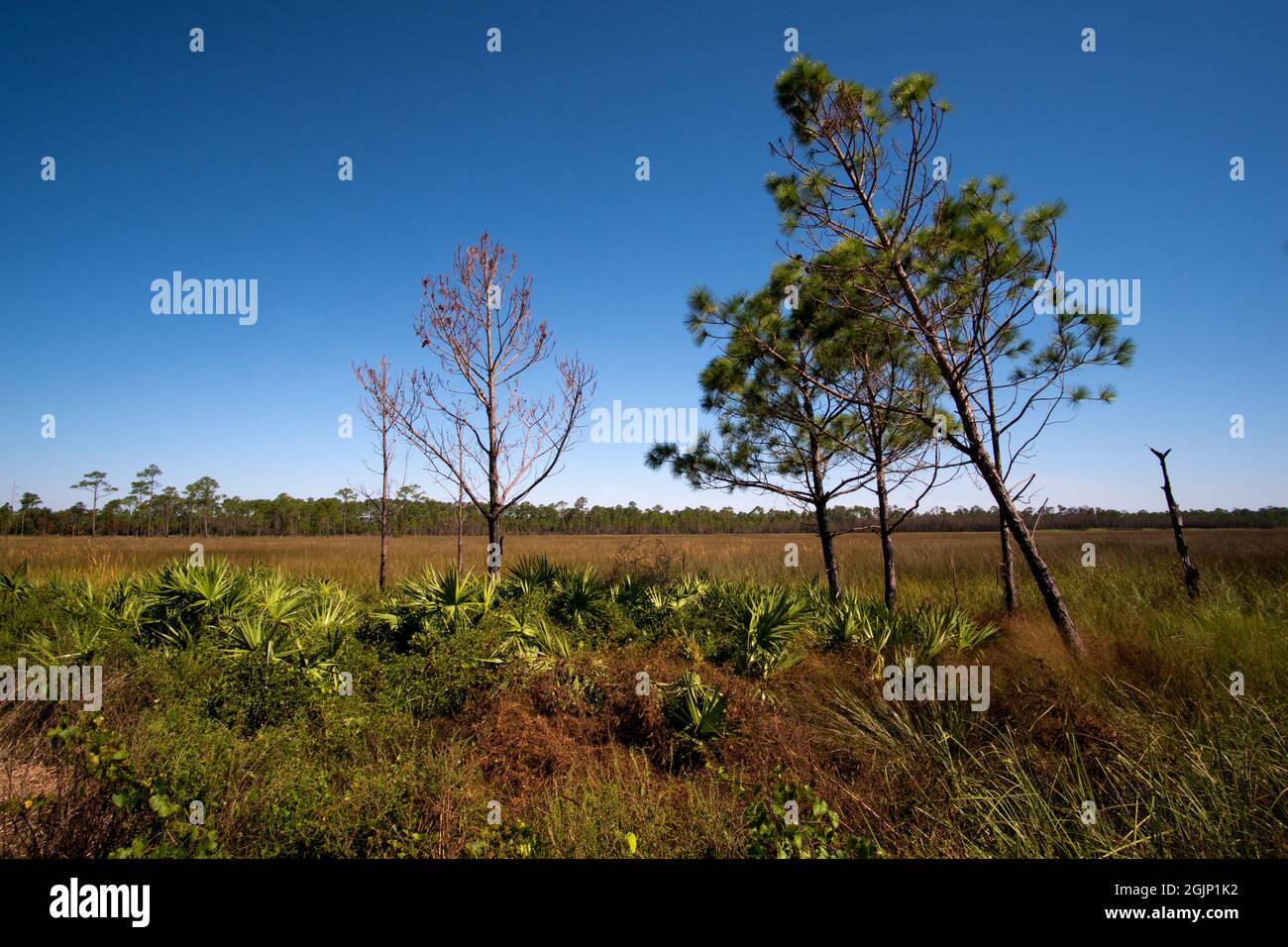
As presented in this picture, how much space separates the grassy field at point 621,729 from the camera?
3205mm

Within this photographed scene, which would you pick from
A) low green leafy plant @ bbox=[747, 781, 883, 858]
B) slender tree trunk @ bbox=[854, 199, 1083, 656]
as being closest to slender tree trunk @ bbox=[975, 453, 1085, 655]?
slender tree trunk @ bbox=[854, 199, 1083, 656]

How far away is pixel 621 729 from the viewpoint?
518 cm

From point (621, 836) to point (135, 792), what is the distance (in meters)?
→ 2.71

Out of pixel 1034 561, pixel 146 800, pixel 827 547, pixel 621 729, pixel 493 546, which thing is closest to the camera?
pixel 146 800

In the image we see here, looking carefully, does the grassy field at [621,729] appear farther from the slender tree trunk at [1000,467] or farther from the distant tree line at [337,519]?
the distant tree line at [337,519]

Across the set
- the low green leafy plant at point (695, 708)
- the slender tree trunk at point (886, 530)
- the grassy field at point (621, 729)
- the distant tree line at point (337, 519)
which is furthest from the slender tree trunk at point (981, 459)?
the distant tree line at point (337, 519)

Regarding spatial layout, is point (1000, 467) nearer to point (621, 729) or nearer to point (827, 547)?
point (827, 547)

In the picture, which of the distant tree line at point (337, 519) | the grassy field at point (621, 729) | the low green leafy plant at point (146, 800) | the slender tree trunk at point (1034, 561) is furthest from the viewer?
the distant tree line at point (337, 519)

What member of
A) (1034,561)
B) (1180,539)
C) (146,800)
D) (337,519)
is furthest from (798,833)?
(337,519)

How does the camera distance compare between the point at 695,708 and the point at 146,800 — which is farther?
the point at 695,708

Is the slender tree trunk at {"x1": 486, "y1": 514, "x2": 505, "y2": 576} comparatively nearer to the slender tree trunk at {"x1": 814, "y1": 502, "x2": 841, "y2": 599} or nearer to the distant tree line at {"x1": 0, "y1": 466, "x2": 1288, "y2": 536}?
the slender tree trunk at {"x1": 814, "y1": 502, "x2": 841, "y2": 599}

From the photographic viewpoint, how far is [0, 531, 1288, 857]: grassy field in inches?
126
